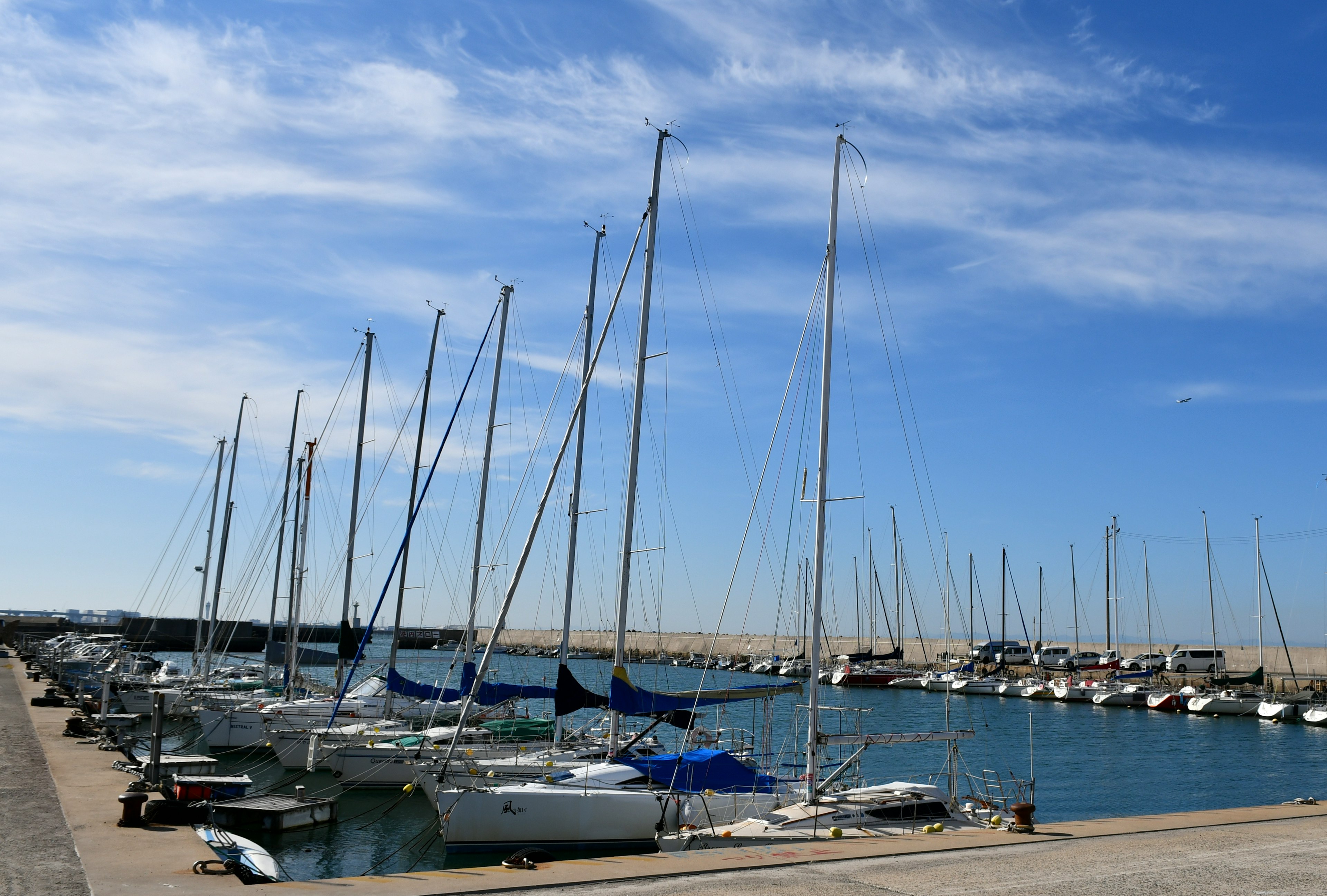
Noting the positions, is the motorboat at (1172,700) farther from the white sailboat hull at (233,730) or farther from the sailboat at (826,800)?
the white sailboat hull at (233,730)

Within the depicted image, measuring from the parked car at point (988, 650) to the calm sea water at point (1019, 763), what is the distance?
72.3 ft

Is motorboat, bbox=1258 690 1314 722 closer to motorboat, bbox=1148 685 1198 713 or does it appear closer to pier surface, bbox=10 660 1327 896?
motorboat, bbox=1148 685 1198 713

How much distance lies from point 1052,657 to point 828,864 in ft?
300

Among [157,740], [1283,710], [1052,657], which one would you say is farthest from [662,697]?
[1052,657]

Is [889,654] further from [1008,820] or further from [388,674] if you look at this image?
[1008,820]

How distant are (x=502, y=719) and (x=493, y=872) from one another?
2134 cm

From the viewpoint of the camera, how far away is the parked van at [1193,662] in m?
84.7

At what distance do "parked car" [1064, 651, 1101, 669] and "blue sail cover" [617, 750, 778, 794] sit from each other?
7573cm

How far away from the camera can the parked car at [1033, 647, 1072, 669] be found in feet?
303

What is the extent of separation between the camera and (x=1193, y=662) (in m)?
85.2

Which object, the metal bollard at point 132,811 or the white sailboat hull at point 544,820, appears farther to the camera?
the white sailboat hull at point 544,820

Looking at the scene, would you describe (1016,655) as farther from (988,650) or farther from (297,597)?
(297,597)

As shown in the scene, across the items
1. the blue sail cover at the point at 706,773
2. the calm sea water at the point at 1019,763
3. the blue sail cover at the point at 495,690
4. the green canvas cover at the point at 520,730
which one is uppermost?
the blue sail cover at the point at 495,690

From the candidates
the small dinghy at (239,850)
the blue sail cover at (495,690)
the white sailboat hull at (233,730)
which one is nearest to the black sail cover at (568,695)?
the blue sail cover at (495,690)
